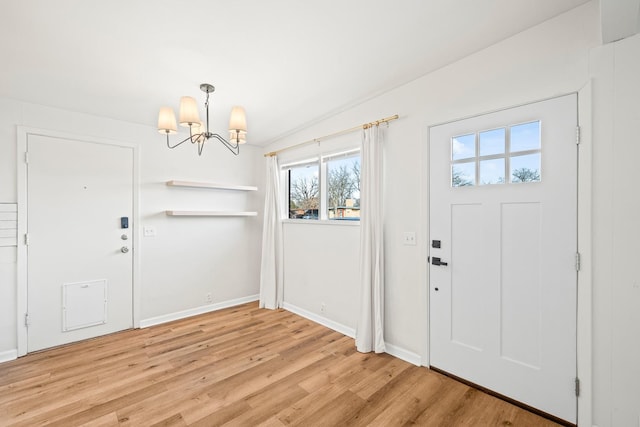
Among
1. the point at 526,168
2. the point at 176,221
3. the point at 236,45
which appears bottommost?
the point at 176,221

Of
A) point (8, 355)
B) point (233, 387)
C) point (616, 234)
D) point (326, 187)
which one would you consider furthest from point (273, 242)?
point (616, 234)

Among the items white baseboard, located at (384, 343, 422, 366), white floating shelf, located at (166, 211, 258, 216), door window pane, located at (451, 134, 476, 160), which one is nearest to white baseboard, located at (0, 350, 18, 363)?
white floating shelf, located at (166, 211, 258, 216)

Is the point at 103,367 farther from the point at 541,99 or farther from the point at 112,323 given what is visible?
the point at 541,99

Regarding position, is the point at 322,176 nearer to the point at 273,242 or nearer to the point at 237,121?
the point at 273,242

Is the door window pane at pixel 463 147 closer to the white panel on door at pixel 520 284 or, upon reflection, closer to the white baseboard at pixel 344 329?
the white panel on door at pixel 520 284

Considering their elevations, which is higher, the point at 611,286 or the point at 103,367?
the point at 611,286

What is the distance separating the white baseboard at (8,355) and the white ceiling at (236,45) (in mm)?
2488

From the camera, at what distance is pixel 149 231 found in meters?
3.48

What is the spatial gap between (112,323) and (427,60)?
4300 mm

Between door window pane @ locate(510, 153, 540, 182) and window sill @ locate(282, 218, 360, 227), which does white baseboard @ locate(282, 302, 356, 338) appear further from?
door window pane @ locate(510, 153, 540, 182)

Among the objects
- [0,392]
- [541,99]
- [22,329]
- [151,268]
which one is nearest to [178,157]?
[151,268]

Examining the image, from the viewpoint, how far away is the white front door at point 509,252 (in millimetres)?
1749

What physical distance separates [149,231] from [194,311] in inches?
49.7

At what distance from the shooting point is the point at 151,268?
3.50 meters
